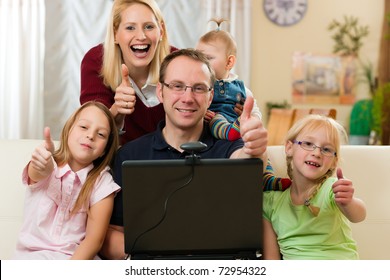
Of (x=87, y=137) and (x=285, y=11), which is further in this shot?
(x=285, y=11)

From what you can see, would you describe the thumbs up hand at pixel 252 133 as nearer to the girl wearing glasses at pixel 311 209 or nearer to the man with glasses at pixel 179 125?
the man with glasses at pixel 179 125

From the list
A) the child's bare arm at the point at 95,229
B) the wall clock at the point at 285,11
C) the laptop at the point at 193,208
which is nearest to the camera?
the laptop at the point at 193,208

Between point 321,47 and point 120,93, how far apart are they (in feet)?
15.8

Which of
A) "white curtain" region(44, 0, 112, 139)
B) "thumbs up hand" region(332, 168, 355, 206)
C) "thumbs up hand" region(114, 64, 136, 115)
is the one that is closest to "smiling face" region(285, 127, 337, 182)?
"thumbs up hand" region(332, 168, 355, 206)

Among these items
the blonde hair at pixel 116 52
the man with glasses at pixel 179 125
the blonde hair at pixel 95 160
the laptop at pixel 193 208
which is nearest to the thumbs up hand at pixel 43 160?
the blonde hair at pixel 95 160

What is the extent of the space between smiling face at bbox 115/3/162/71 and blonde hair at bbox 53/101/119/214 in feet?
1.20

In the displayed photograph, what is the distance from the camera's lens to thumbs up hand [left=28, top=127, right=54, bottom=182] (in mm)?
1709

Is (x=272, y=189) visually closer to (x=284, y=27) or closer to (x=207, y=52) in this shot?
(x=207, y=52)

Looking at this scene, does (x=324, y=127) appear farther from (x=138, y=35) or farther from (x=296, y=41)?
(x=296, y=41)

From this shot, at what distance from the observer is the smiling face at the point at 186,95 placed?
5.88 feet

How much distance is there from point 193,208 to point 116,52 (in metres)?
1.00

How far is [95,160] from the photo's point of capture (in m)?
2.00

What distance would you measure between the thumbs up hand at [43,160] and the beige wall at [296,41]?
15.4 feet

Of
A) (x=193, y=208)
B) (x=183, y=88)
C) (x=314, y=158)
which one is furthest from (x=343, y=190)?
(x=183, y=88)
